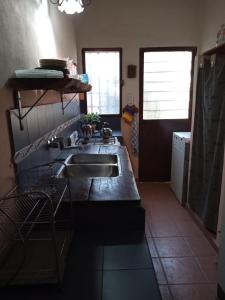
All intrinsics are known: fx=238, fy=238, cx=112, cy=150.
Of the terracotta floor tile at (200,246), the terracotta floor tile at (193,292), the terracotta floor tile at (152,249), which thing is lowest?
the terracotta floor tile at (200,246)

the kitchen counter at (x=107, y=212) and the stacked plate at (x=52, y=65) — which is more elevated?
the stacked plate at (x=52, y=65)

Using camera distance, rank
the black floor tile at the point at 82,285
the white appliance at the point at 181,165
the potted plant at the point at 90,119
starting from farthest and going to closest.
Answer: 1. the potted plant at the point at 90,119
2. the white appliance at the point at 181,165
3. the black floor tile at the point at 82,285

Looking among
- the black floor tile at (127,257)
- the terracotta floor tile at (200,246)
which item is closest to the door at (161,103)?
the terracotta floor tile at (200,246)

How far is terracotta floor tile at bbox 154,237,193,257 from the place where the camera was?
7.40ft

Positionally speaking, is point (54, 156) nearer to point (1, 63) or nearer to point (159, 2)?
point (1, 63)

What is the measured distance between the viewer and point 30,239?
114cm

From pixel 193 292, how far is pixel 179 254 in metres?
0.44

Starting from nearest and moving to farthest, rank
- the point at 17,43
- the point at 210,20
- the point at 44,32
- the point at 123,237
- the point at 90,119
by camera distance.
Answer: the point at 123,237, the point at 17,43, the point at 44,32, the point at 210,20, the point at 90,119

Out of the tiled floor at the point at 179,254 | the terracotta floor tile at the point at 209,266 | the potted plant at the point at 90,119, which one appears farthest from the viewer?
the potted plant at the point at 90,119

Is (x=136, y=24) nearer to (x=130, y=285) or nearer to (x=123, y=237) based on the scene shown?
(x=123, y=237)

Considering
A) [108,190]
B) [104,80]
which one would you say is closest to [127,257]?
[108,190]

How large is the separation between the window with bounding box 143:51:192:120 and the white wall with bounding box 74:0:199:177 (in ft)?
0.65

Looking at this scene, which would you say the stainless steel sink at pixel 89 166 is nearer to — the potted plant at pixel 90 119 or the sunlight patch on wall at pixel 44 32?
the sunlight patch on wall at pixel 44 32

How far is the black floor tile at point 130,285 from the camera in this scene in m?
0.87
